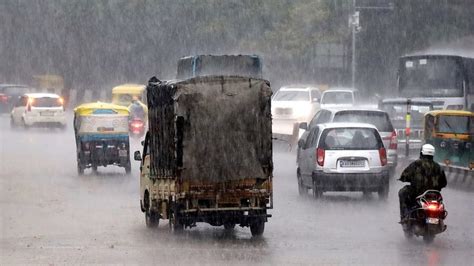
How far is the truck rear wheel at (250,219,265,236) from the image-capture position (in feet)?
57.4

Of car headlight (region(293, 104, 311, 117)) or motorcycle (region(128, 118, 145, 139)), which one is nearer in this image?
car headlight (region(293, 104, 311, 117))

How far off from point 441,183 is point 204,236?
3452 millimetres

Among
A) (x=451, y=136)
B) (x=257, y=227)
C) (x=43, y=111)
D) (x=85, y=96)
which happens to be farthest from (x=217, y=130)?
(x=85, y=96)

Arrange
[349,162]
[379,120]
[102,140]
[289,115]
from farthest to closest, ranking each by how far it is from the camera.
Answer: [289,115], [102,140], [379,120], [349,162]

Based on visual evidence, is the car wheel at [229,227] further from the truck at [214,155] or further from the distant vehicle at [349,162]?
the distant vehicle at [349,162]

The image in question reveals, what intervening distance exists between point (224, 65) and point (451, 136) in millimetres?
10621

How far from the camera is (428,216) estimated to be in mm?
16656

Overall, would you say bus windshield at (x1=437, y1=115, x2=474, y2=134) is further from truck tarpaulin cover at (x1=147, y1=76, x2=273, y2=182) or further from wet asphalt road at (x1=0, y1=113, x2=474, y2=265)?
truck tarpaulin cover at (x1=147, y1=76, x2=273, y2=182)

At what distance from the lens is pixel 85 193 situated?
1003 inches

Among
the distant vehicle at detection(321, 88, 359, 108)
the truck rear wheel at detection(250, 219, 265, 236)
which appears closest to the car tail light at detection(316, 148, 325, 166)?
the truck rear wheel at detection(250, 219, 265, 236)

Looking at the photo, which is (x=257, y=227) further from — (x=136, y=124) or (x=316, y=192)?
(x=136, y=124)

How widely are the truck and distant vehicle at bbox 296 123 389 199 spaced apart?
573 centimetres

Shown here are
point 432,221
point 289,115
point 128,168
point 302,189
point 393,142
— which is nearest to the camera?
point 432,221

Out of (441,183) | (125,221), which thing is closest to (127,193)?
(125,221)
